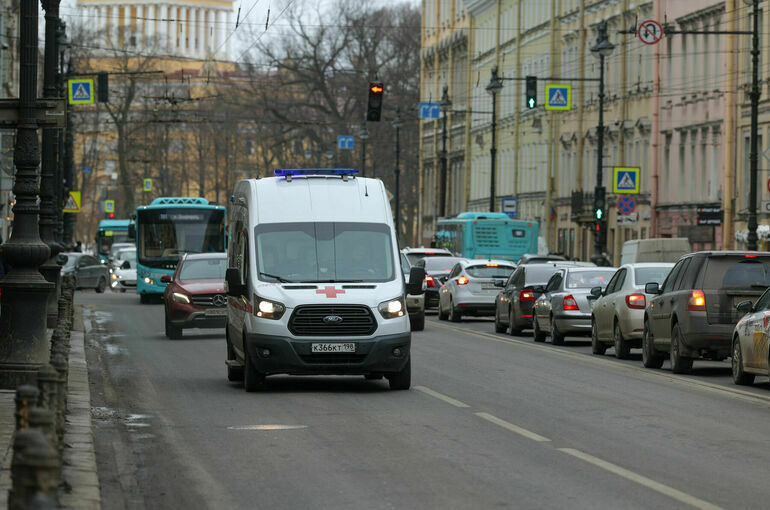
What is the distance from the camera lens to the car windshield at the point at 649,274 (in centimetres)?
2697

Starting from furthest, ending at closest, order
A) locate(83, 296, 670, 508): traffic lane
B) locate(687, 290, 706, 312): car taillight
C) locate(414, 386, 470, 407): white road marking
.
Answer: locate(687, 290, 706, 312): car taillight → locate(414, 386, 470, 407): white road marking → locate(83, 296, 670, 508): traffic lane

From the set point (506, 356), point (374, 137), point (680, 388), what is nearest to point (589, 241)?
point (374, 137)

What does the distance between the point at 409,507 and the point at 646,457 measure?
3106mm

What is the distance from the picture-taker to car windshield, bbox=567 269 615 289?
1237 inches

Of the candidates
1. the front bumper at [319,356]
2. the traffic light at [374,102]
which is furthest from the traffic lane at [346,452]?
the traffic light at [374,102]

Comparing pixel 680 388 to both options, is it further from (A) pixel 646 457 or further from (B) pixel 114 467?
(B) pixel 114 467

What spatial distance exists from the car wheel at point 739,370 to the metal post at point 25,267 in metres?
8.03

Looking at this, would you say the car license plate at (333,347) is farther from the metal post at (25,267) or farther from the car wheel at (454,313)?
the car wheel at (454,313)

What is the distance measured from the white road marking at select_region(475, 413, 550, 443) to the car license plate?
2694 mm

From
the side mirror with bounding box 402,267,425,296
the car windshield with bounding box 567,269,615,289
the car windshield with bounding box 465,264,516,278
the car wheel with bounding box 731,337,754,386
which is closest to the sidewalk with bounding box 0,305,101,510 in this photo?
the side mirror with bounding box 402,267,425,296

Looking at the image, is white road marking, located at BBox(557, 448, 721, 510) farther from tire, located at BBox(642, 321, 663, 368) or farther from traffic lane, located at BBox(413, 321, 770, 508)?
tire, located at BBox(642, 321, 663, 368)

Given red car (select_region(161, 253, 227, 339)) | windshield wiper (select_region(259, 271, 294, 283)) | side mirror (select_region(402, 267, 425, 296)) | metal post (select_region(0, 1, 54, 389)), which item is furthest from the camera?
red car (select_region(161, 253, 227, 339))

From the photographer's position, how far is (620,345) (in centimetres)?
2666

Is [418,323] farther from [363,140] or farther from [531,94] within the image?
[363,140]
